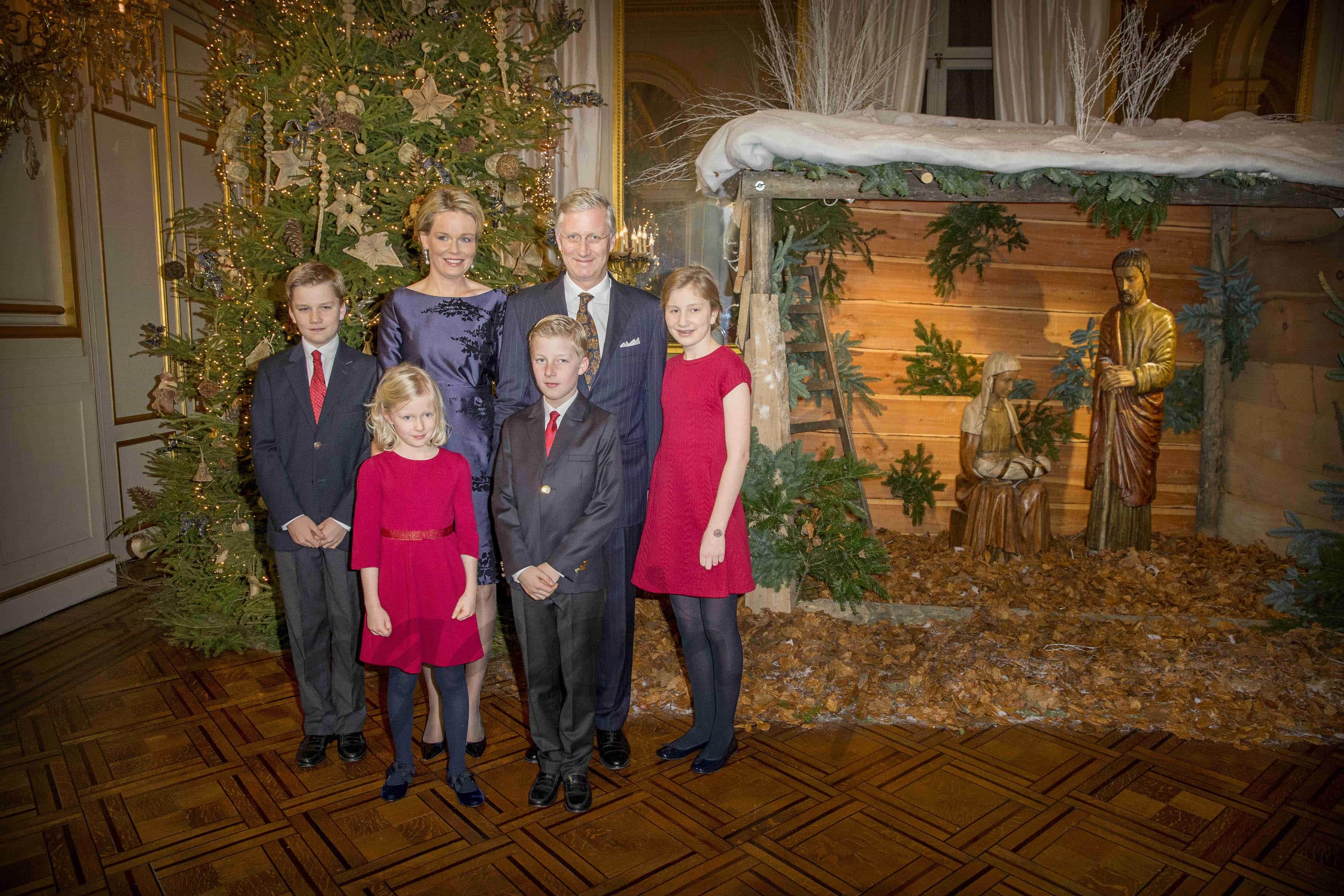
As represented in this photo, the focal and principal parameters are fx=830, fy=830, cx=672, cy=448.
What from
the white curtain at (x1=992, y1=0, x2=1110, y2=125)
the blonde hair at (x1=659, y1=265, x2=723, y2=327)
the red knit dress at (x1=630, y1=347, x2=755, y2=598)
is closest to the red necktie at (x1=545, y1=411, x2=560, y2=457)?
the red knit dress at (x1=630, y1=347, x2=755, y2=598)

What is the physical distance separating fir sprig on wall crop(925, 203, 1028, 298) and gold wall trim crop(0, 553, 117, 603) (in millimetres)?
5774

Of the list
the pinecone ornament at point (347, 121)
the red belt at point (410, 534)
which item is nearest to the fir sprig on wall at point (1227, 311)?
the pinecone ornament at point (347, 121)

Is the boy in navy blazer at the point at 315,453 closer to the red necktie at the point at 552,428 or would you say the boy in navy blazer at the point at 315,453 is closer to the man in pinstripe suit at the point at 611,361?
the man in pinstripe suit at the point at 611,361

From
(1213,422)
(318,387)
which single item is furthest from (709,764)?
(1213,422)

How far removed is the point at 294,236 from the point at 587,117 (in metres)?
2.86

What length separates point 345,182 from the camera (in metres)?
3.89

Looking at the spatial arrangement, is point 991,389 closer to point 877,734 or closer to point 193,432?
point 877,734

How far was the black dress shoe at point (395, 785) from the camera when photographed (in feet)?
8.98

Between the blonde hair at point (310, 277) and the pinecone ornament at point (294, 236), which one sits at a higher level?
the pinecone ornament at point (294, 236)

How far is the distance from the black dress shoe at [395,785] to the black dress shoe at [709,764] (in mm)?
970

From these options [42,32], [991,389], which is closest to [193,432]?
[42,32]

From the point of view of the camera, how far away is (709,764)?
293 centimetres

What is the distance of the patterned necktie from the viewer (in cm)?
272

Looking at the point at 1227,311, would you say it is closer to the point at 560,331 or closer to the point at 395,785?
the point at 560,331
